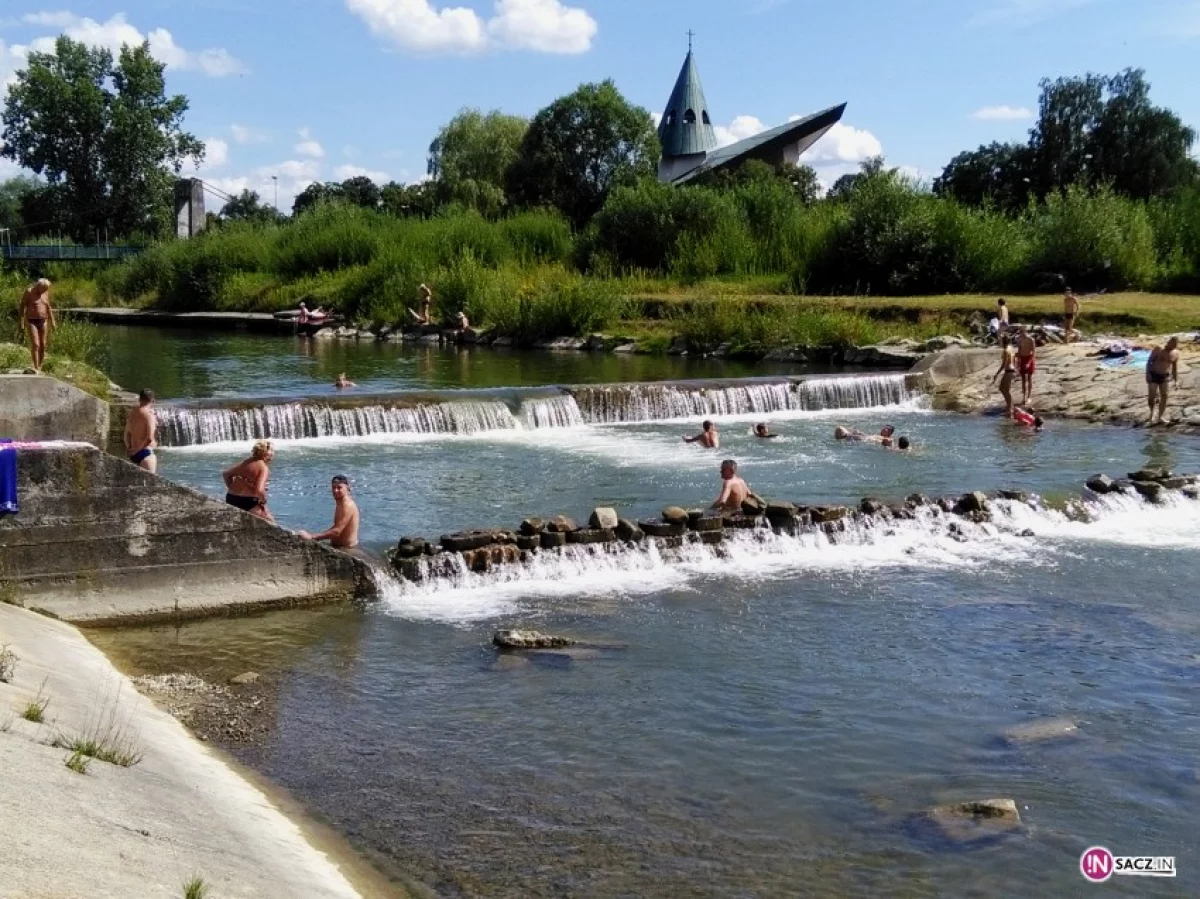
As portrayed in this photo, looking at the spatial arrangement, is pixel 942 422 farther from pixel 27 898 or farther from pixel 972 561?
pixel 27 898

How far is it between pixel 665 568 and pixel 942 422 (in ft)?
44.7

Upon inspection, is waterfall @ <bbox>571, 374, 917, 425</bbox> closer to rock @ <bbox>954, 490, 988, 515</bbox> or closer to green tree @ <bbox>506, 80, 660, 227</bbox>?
rock @ <bbox>954, 490, 988, 515</bbox>

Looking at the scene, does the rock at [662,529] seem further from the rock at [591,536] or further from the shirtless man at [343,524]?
the shirtless man at [343,524]

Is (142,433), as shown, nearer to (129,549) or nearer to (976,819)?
(129,549)

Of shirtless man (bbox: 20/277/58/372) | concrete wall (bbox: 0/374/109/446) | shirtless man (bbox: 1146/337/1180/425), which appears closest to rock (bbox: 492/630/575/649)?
concrete wall (bbox: 0/374/109/446)

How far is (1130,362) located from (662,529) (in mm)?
17758

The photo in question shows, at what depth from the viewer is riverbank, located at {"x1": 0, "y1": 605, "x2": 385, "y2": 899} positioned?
5.19 meters

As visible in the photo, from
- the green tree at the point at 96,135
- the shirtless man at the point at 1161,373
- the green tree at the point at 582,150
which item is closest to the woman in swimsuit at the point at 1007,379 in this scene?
the shirtless man at the point at 1161,373

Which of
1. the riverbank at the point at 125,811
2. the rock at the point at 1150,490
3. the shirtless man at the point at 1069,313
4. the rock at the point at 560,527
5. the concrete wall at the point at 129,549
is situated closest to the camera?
the riverbank at the point at 125,811

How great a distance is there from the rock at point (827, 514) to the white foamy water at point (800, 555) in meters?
0.16

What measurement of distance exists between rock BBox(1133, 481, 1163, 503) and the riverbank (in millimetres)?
13122

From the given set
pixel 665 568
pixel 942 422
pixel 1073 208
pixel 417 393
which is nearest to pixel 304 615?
pixel 665 568

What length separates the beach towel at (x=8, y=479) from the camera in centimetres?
1091

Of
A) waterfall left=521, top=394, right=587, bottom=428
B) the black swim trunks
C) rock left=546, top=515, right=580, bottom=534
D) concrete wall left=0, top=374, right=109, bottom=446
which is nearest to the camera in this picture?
the black swim trunks
